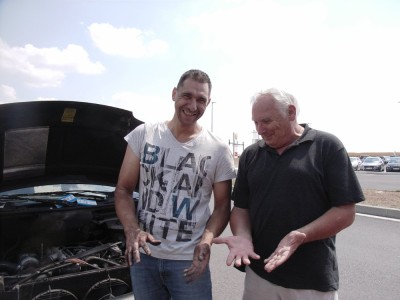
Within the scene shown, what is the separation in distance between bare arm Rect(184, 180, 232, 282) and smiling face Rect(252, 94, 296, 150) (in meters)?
0.40

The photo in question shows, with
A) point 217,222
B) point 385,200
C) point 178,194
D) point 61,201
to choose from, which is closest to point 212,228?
point 217,222

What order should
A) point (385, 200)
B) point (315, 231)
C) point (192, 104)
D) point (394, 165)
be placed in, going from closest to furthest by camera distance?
point (315, 231)
point (192, 104)
point (385, 200)
point (394, 165)

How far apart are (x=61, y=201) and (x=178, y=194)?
1.97 m

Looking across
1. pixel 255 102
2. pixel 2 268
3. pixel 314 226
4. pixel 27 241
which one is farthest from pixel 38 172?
pixel 314 226

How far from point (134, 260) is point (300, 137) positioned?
1.15m

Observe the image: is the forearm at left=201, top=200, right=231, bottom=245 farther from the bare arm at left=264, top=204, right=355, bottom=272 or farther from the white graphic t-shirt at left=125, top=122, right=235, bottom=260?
the bare arm at left=264, top=204, right=355, bottom=272

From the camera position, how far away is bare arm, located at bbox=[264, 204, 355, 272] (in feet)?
5.99

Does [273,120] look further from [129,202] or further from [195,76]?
[129,202]

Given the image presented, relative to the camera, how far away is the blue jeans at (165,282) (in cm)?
215

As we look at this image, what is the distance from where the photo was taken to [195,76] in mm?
2238

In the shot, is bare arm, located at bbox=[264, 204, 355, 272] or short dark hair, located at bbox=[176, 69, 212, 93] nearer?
bare arm, located at bbox=[264, 204, 355, 272]

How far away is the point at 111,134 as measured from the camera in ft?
11.0

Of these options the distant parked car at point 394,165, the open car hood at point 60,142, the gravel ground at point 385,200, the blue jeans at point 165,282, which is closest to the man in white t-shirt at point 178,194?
the blue jeans at point 165,282

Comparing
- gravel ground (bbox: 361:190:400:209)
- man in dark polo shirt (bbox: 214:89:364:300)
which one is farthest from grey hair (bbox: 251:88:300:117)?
gravel ground (bbox: 361:190:400:209)
